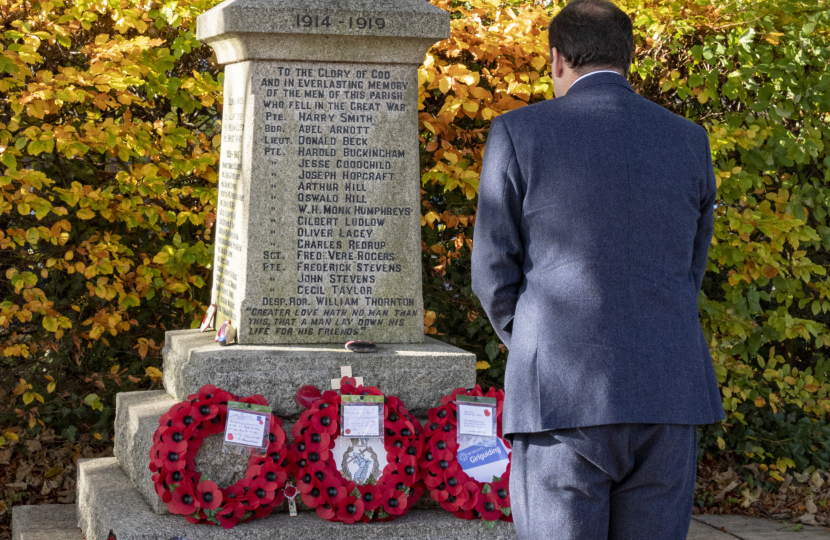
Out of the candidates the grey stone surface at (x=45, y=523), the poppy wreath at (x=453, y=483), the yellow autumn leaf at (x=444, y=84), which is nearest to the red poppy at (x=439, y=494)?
the poppy wreath at (x=453, y=483)

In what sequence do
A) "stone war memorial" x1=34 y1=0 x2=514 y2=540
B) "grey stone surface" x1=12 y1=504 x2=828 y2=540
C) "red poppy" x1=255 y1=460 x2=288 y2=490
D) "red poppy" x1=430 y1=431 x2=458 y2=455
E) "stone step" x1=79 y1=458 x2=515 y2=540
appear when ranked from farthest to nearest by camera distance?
"grey stone surface" x1=12 y1=504 x2=828 y2=540, "stone war memorial" x1=34 y1=0 x2=514 y2=540, "red poppy" x1=430 y1=431 x2=458 y2=455, "red poppy" x1=255 y1=460 x2=288 y2=490, "stone step" x1=79 y1=458 x2=515 y2=540

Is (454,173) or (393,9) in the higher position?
(393,9)

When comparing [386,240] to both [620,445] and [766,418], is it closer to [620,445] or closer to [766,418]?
[620,445]

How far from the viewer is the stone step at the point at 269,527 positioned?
9.89 feet

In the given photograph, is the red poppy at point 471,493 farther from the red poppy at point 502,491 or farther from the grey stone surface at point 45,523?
the grey stone surface at point 45,523

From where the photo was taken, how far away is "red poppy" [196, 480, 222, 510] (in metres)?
3.03

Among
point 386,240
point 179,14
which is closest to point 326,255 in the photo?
point 386,240

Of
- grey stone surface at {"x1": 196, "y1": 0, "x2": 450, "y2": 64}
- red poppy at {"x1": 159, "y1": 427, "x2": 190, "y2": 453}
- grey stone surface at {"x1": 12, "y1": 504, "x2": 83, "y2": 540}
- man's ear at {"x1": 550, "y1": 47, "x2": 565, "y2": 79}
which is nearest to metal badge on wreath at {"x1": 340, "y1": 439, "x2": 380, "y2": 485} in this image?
red poppy at {"x1": 159, "y1": 427, "x2": 190, "y2": 453}

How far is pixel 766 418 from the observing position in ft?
18.2

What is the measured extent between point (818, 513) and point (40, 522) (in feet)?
13.6

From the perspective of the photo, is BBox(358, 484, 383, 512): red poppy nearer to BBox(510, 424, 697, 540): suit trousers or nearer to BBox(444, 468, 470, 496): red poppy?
BBox(444, 468, 470, 496): red poppy

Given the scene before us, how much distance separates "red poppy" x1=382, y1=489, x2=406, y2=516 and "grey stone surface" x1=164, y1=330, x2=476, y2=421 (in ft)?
1.48

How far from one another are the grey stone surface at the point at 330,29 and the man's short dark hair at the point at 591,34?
5.47 feet

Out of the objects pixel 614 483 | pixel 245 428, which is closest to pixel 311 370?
pixel 245 428
